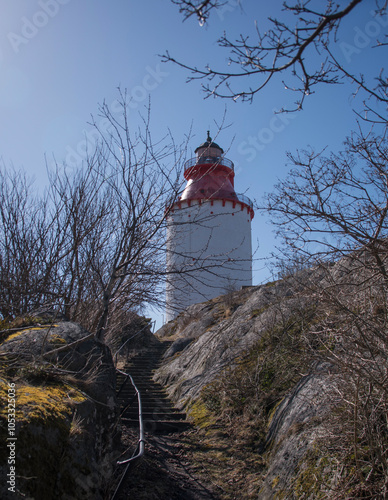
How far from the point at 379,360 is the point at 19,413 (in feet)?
10.9

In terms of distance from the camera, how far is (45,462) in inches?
130

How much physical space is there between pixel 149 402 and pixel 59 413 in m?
6.31

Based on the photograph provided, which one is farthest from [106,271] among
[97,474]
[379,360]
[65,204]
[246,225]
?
[246,225]

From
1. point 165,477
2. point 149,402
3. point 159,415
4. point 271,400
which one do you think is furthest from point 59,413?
point 149,402

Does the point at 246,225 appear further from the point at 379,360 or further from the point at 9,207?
the point at 379,360

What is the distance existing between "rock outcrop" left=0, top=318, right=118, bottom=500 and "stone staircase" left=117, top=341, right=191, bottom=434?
1453 mm

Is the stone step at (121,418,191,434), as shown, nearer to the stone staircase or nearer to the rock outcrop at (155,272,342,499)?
the stone staircase

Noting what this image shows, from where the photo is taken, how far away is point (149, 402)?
962cm

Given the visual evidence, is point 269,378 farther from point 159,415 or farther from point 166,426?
point 159,415

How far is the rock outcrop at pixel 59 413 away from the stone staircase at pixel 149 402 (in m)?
1.45

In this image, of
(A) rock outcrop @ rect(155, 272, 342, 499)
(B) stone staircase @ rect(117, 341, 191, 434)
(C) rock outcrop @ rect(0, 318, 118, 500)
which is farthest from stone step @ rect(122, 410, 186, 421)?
(C) rock outcrop @ rect(0, 318, 118, 500)

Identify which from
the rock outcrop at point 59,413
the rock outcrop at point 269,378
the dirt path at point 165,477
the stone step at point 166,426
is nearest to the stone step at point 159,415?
the rock outcrop at point 269,378

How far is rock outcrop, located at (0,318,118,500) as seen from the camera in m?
3.20

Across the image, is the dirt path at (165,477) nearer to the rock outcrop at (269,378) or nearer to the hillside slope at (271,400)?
the hillside slope at (271,400)
